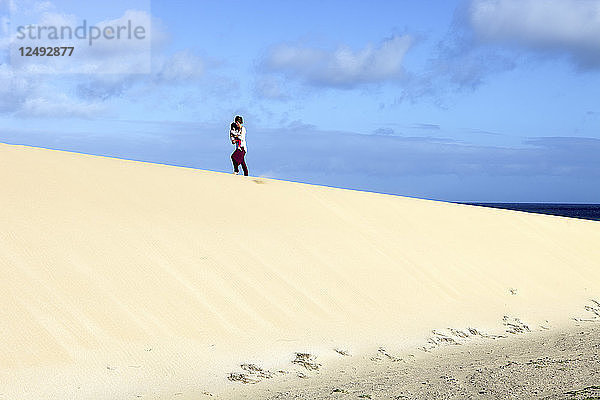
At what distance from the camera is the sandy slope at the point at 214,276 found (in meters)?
6.62

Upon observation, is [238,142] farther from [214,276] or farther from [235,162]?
[214,276]

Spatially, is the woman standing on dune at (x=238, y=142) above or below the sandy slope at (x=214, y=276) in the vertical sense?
above

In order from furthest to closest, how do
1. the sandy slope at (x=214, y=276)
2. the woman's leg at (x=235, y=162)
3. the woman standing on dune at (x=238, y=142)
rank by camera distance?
the woman's leg at (x=235, y=162), the woman standing on dune at (x=238, y=142), the sandy slope at (x=214, y=276)

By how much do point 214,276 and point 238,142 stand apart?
16.2 feet

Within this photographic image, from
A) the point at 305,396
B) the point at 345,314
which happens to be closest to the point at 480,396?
the point at 305,396

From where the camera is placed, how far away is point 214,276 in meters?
8.69

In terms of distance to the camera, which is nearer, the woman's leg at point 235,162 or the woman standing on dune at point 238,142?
the woman standing on dune at point 238,142

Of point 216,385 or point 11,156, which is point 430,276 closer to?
point 216,385

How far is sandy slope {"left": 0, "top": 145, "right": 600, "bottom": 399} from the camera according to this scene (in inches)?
261

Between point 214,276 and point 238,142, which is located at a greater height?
point 238,142

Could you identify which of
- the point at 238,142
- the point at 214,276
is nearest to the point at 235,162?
the point at 238,142

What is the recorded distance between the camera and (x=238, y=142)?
13172 mm

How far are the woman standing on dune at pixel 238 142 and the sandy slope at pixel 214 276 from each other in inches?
24.3

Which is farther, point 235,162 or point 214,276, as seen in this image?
point 235,162
